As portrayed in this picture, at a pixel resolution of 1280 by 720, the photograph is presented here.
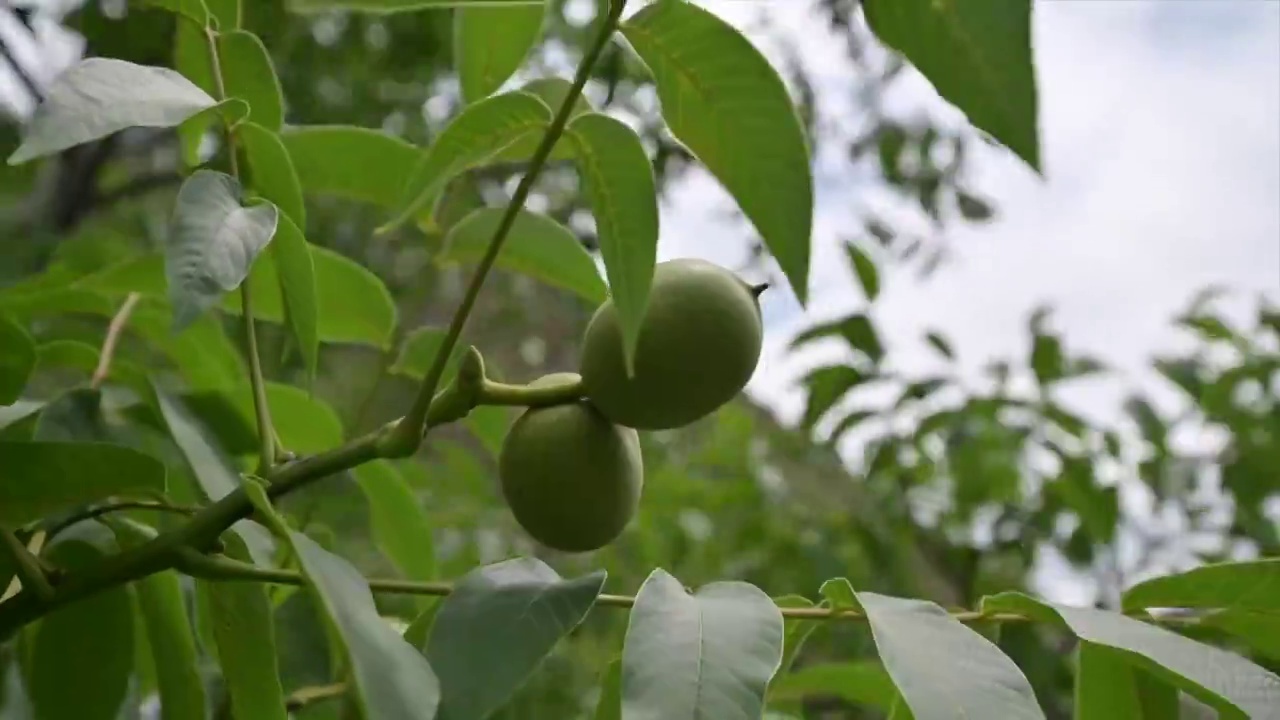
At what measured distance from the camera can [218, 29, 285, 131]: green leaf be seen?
79 centimetres

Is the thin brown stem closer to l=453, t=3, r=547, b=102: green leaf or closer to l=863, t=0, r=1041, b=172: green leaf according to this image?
l=453, t=3, r=547, b=102: green leaf

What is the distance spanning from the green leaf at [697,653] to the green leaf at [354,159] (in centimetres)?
42

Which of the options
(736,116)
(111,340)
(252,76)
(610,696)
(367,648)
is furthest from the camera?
(111,340)

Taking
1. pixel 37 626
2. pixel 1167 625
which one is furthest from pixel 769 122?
pixel 37 626

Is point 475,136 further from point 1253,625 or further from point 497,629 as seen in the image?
point 1253,625

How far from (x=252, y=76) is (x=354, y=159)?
109 millimetres

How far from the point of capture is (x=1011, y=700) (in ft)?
1.72

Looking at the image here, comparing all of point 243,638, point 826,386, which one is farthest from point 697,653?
point 826,386

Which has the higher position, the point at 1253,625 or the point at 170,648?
the point at 1253,625

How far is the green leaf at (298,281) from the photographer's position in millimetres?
676

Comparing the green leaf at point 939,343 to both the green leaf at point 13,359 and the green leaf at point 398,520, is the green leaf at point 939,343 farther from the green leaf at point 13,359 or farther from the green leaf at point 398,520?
the green leaf at point 13,359

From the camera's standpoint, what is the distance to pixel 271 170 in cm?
75

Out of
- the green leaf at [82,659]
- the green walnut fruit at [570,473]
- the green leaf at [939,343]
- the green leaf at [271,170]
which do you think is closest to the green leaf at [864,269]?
the green leaf at [939,343]

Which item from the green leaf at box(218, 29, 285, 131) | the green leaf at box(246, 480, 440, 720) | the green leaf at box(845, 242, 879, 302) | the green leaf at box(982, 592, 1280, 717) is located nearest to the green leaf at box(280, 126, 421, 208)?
the green leaf at box(218, 29, 285, 131)
